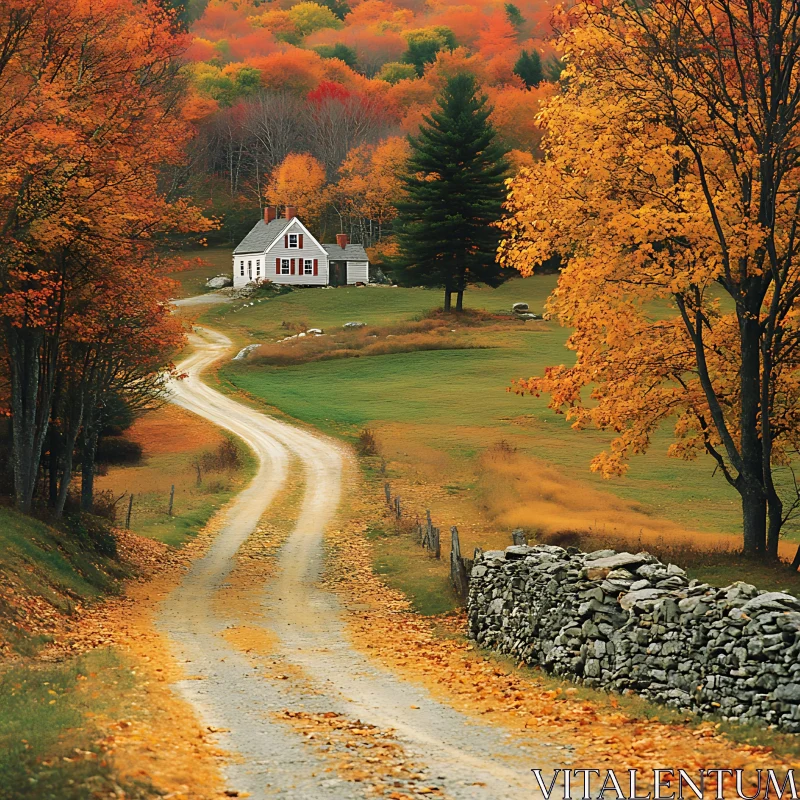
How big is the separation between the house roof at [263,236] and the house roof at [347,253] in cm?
549

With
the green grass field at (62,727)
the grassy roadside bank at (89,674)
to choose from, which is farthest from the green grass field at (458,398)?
the green grass field at (62,727)

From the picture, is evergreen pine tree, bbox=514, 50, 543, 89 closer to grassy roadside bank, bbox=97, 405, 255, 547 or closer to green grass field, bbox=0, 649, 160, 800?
grassy roadside bank, bbox=97, 405, 255, 547

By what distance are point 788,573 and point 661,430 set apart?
1331 inches

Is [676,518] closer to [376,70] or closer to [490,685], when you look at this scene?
[490,685]

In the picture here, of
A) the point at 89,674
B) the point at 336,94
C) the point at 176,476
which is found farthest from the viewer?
the point at 336,94


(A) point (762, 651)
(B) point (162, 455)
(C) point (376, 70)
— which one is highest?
(C) point (376, 70)

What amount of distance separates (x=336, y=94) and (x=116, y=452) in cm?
10011

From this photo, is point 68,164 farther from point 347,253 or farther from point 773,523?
point 347,253

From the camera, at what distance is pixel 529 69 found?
136500mm

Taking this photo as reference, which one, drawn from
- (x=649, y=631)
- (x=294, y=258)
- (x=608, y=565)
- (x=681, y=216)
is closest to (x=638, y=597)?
(x=649, y=631)

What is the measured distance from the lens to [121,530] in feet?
93.8

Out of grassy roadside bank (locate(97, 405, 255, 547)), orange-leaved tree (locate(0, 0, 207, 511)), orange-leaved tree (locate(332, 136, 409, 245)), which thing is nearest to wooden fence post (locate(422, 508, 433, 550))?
grassy roadside bank (locate(97, 405, 255, 547))

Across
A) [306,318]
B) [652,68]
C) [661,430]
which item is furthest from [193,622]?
[306,318]

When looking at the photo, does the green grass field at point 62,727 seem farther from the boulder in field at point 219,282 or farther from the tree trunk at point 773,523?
the boulder in field at point 219,282
